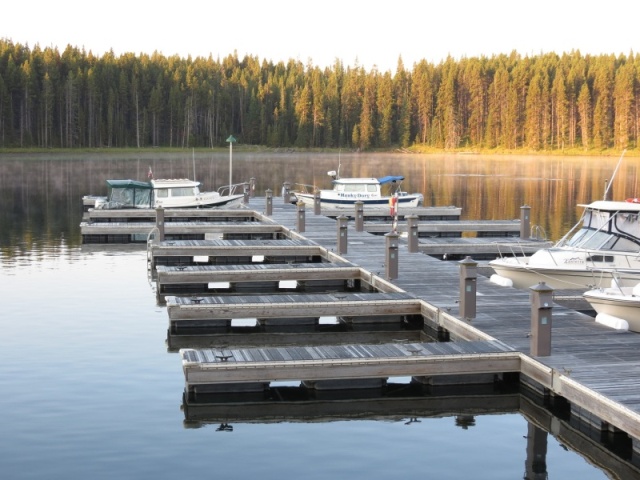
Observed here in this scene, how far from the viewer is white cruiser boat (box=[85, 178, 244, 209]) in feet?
122

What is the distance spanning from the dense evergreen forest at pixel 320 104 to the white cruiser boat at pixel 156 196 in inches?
3093

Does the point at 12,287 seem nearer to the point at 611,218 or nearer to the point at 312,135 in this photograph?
the point at 611,218

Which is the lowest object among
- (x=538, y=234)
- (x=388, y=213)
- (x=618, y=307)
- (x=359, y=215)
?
(x=538, y=234)

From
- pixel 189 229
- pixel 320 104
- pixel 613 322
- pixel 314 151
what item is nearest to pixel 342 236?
pixel 189 229

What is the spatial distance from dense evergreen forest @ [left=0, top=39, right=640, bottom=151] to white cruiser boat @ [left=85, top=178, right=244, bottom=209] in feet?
258

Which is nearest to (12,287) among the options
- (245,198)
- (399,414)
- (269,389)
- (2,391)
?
(2,391)

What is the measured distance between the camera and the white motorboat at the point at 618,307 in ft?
49.9

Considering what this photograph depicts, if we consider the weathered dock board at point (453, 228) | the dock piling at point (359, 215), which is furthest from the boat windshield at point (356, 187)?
the dock piling at point (359, 215)

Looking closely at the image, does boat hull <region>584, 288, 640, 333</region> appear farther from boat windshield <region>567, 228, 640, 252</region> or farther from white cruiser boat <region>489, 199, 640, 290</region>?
boat windshield <region>567, 228, 640, 252</region>

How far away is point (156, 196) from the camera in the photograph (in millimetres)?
37375

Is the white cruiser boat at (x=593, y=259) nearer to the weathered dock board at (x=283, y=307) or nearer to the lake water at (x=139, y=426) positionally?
the weathered dock board at (x=283, y=307)

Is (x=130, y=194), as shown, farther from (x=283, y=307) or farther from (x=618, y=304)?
(x=618, y=304)

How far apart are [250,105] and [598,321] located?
122675mm

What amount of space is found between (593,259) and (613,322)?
4.53 m
